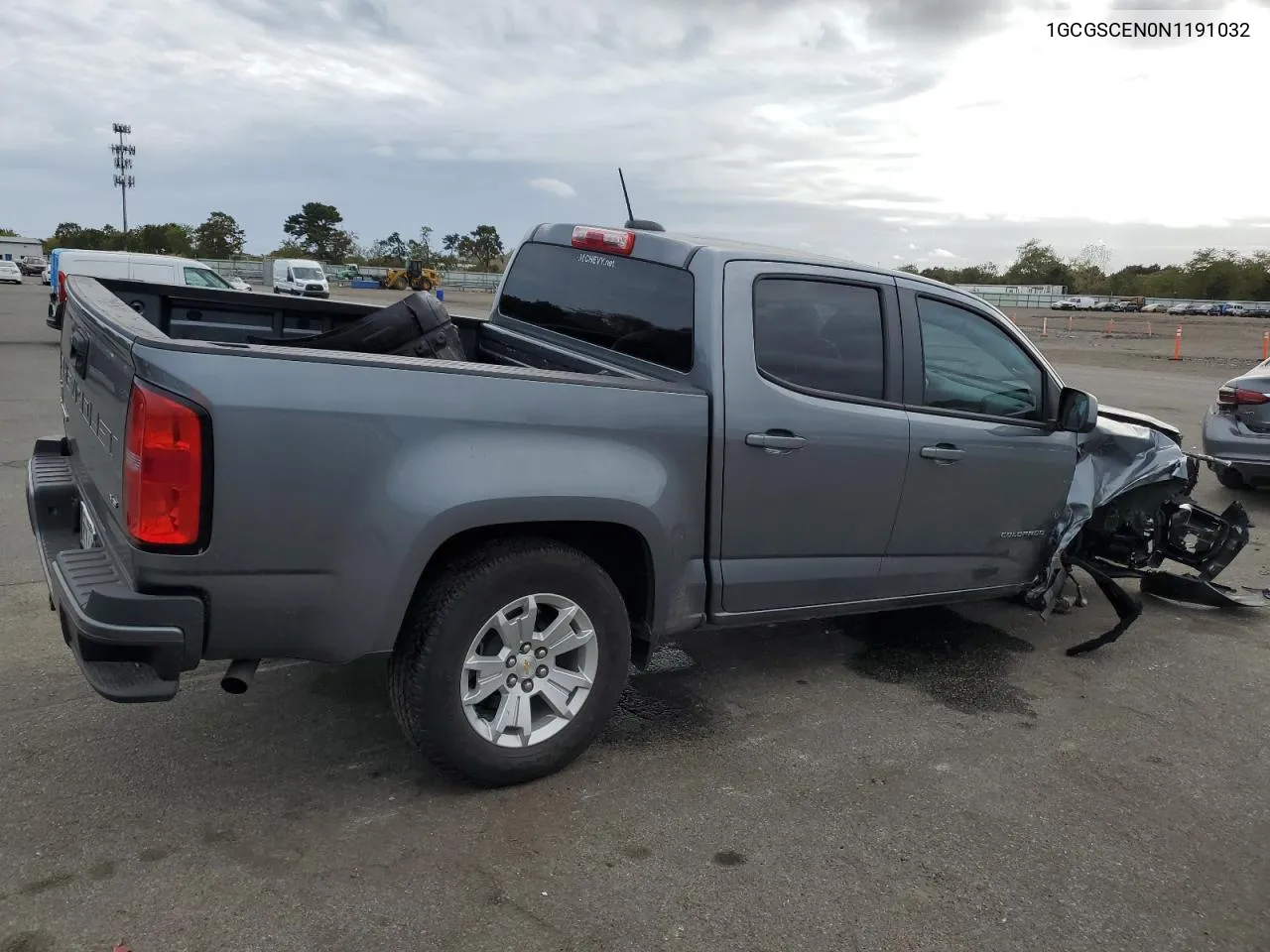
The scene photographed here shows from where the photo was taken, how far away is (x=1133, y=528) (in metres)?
5.63

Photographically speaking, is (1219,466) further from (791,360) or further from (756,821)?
(756,821)

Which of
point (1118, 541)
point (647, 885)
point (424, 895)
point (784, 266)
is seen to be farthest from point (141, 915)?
point (1118, 541)

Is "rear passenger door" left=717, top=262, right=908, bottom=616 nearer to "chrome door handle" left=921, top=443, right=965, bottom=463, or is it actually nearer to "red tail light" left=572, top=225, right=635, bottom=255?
"chrome door handle" left=921, top=443, right=965, bottom=463

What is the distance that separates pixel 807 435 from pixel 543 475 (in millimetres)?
1154

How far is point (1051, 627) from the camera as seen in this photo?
5.46 metres

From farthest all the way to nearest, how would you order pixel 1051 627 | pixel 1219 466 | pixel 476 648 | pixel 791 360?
1. pixel 1219 466
2. pixel 1051 627
3. pixel 791 360
4. pixel 476 648

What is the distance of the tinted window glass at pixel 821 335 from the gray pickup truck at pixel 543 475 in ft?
0.04

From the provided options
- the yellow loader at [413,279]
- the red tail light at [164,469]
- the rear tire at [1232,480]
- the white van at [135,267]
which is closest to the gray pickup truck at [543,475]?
the red tail light at [164,469]

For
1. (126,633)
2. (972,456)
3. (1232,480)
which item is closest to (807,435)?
(972,456)

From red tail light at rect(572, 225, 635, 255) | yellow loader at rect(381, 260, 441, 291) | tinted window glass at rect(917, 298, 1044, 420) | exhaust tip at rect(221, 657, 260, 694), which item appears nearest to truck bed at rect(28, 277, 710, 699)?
exhaust tip at rect(221, 657, 260, 694)

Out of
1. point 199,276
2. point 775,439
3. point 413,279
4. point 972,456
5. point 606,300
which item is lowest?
point 972,456

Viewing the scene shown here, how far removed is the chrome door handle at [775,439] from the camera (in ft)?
12.2

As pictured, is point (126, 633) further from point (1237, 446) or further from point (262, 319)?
point (1237, 446)

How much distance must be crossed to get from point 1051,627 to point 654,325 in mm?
2979
